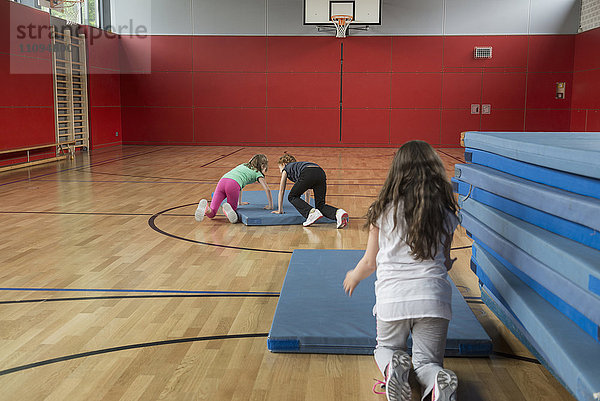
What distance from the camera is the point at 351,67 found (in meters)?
15.8

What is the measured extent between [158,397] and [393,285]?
1067 millimetres

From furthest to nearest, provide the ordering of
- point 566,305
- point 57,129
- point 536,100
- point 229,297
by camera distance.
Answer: point 536,100
point 57,129
point 229,297
point 566,305

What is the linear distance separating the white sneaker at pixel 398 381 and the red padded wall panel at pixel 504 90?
568 inches

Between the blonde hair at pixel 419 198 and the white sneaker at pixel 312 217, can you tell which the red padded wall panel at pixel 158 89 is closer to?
the white sneaker at pixel 312 217

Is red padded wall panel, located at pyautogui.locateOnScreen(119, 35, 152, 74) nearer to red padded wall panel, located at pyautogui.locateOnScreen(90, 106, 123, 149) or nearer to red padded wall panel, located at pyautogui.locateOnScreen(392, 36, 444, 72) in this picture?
red padded wall panel, located at pyautogui.locateOnScreen(90, 106, 123, 149)

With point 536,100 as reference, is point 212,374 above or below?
below

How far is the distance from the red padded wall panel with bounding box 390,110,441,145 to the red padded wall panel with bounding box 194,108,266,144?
3620 mm

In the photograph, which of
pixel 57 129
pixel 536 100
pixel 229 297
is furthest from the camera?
pixel 536 100

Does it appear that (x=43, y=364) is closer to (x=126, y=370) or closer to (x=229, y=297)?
(x=126, y=370)

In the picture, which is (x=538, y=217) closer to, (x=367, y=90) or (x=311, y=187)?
(x=311, y=187)

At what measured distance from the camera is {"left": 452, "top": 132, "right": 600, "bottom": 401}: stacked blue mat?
185cm

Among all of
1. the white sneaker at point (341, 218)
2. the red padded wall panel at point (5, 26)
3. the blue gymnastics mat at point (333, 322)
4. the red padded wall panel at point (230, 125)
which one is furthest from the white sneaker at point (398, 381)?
the red padded wall panel at point (230, 125)

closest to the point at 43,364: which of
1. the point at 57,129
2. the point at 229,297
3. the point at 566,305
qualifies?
the point at 229,297

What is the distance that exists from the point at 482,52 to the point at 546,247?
1439 centimetres
